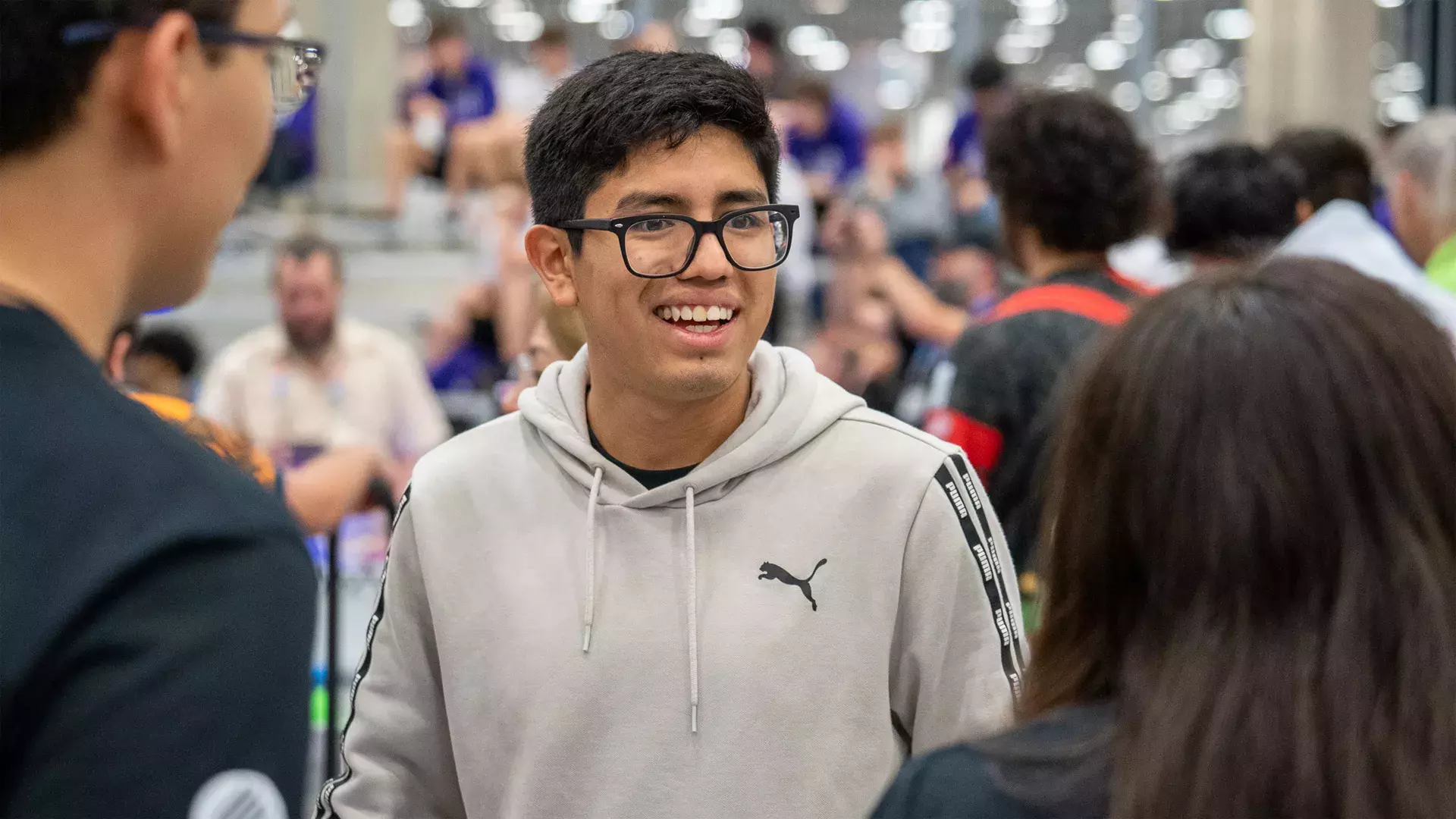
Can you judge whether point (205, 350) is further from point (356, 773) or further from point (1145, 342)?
point (1145, 342)

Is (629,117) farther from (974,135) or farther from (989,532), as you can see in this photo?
(974,135)

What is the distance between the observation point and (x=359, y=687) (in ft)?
7.09

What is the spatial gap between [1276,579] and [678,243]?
106cm

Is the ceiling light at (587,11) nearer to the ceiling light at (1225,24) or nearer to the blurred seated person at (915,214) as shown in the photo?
the ceiling light at (1225,24)

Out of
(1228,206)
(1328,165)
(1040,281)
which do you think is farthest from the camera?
(1328,165)

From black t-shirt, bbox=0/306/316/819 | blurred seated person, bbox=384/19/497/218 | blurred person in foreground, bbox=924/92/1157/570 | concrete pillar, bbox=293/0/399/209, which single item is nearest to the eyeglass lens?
black t-shirt, bbox=0/306/316/819

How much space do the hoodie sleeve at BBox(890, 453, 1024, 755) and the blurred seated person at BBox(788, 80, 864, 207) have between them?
8.11 metres

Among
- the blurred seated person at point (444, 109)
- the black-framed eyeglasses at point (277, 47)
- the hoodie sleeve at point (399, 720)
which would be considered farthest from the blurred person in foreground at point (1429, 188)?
the blurred seated person at point (444, 109)

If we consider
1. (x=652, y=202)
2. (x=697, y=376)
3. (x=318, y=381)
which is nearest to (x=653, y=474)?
(x=697, y=376)

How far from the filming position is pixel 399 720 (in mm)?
2123

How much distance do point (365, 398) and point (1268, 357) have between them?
6145 millimetres

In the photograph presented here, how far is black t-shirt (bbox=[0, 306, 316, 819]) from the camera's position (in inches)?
39.8

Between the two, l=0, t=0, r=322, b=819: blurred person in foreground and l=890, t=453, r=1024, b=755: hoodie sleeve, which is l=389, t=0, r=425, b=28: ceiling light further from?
l=0, t=0, r=322, b=819: blurred person in foreground

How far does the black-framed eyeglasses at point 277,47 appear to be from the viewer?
114 cm
